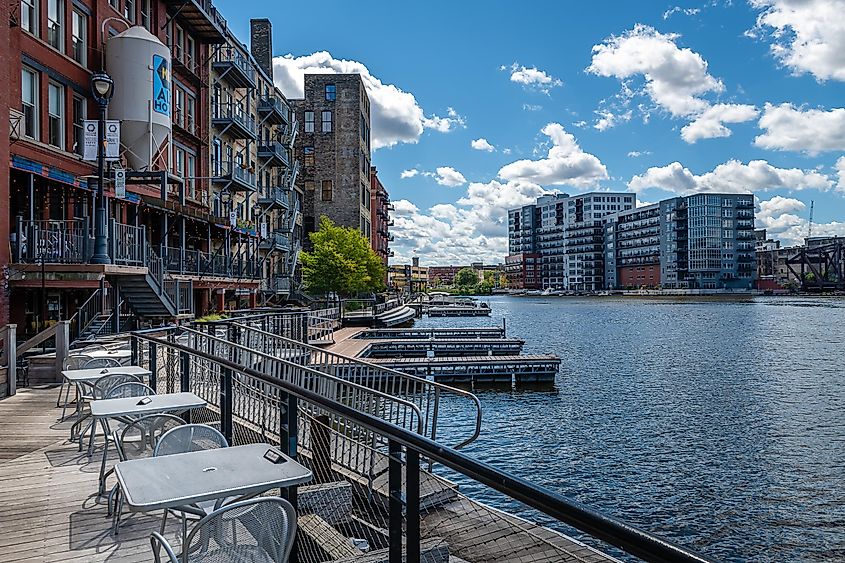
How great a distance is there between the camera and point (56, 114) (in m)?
24.3

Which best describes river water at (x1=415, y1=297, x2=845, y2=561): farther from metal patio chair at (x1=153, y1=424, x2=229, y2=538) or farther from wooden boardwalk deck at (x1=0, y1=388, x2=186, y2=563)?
metal patio chair at (x1=153, y1=424, x2=229, y2=538)

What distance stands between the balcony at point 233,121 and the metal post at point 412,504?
136 feet

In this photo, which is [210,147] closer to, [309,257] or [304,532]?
[309,257]

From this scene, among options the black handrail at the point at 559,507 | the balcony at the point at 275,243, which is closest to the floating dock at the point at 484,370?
the balcony at the point at 275,243

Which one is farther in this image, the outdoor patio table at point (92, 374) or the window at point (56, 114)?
the window at point (56, 114)

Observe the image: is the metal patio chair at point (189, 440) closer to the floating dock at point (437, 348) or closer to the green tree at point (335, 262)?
the floating dock at point (437, 348)

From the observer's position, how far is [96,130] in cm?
2428

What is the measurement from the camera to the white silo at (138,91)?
27234mm

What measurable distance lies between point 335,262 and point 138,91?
32.1 m

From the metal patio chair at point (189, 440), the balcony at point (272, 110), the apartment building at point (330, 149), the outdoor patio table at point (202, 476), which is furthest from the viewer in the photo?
the apartment building at point (330, 149)

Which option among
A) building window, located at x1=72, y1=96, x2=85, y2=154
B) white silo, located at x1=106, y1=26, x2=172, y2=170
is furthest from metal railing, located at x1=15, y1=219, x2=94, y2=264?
white silo, located at x1=106, y1=26, x2=172, y2=170

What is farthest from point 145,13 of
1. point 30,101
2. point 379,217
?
point 379,217

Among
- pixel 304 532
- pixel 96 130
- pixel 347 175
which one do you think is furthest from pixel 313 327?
pixel 347 175

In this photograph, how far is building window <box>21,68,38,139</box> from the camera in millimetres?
22438
